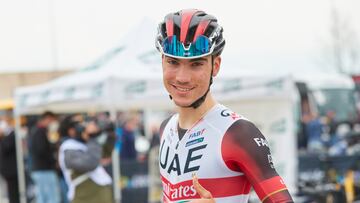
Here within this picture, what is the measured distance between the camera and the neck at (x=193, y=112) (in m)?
2.92

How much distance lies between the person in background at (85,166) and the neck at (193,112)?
16.8 feet

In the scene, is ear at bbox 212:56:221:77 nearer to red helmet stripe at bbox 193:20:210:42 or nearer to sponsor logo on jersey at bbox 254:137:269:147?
red helmet stripe at bbox 193:20:210:42

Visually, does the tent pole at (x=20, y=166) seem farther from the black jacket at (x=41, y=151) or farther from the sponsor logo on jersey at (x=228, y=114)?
the sponsor logo on jersey at (x=228, y=114)

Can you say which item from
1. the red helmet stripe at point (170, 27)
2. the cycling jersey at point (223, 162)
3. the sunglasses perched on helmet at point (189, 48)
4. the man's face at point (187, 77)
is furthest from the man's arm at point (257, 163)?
the red helmet stripe at point (170, 27)

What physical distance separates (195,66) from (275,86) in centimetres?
784

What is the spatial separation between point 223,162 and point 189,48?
1.53ft

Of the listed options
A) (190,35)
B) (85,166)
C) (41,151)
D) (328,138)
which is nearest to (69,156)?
(85,166)

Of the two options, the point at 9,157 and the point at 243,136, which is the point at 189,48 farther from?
the point at 9,157

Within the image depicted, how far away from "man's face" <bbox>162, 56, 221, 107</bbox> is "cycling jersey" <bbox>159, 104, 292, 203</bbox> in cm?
15

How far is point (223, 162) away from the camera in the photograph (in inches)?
107

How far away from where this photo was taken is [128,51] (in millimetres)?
10562

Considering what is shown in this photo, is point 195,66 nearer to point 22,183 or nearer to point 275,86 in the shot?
point 275,86

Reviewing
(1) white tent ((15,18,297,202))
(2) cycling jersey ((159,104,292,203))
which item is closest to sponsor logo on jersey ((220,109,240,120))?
(2) cycling jersey ((159,104,292,203))

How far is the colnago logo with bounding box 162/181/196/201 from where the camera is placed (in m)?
2.83
